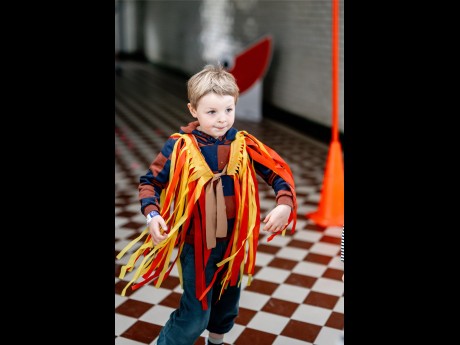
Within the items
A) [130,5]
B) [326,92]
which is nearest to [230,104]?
[326,92]

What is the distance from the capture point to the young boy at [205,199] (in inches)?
69.4

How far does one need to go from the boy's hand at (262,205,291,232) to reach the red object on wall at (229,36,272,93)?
6.60 metres

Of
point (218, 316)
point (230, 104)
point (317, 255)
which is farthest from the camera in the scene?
point (317, 255)

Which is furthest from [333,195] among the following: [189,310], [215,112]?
[215,112]

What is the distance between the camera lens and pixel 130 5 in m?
18.8

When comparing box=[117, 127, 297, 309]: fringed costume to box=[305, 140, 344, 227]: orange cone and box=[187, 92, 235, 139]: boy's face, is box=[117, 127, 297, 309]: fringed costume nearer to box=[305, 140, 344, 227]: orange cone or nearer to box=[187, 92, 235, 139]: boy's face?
box=[187, 92, 235, 139]: boy's face

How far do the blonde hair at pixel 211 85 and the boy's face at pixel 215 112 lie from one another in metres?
0.01

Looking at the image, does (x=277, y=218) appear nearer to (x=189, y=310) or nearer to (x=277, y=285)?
(x=189, y=310)

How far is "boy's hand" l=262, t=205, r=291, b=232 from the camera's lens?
Answer: 5.83 feet

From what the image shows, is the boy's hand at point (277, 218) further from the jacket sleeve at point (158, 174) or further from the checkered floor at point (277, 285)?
the checkered floor at point (277, 285)

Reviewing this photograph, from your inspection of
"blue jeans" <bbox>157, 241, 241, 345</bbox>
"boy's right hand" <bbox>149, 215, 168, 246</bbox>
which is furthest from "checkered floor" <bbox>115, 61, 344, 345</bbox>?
"boy's right hand" <bbox>149, 215, 168, 246</bbox>
